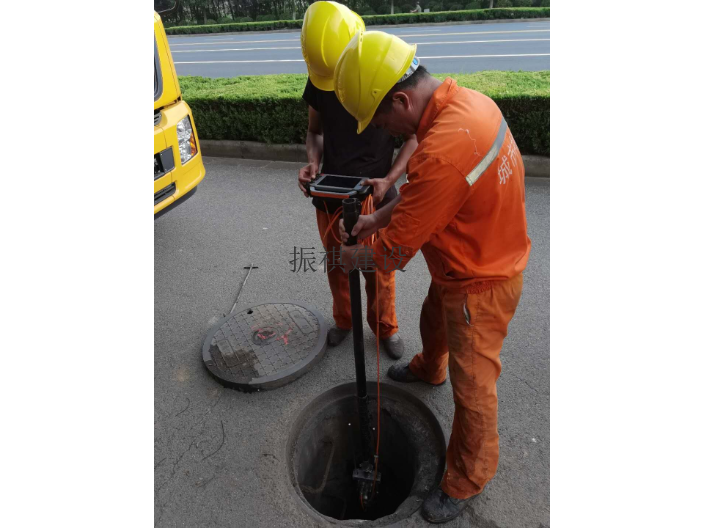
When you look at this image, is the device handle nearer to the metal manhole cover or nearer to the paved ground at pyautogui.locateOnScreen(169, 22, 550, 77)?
the metal manhole cover

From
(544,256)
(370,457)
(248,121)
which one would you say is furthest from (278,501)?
(248,121)

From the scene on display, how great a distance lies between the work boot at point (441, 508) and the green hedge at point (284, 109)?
4637 mm

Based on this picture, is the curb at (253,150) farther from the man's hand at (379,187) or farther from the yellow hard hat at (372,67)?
the yellow hard hat at (372,67)

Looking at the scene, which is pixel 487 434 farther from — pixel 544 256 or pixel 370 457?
pixel 544 256

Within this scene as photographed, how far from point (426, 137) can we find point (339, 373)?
6.11 feet

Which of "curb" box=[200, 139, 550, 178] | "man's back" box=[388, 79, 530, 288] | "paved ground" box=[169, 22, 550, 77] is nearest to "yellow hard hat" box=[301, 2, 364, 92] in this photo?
"man's back" box=[388, 79, 530, 288]

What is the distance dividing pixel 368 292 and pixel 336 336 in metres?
0.45

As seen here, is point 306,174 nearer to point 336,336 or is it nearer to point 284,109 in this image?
point 336,336

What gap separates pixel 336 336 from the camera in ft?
10.8

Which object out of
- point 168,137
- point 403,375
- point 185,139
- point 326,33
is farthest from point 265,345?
point 185,139

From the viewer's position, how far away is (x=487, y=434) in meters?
2.17

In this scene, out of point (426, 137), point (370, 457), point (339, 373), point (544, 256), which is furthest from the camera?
point (544, 256)

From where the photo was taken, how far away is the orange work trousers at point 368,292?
288 centimetres

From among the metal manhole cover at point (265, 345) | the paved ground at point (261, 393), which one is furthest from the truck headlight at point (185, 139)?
the metal manhole cover at point (265, 345)
